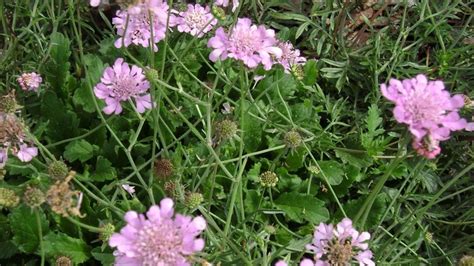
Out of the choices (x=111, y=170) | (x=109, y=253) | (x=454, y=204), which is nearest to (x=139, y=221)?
(x=109, y=253)

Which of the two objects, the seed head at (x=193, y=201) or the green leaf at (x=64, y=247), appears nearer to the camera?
the seed head at (x=193, y=201)

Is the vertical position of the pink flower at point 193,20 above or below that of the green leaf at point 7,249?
above

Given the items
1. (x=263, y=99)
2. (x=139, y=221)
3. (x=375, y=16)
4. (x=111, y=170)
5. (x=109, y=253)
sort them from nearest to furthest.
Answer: (x=139, y=221) → (x=109, y=253) → (x=111, y=170) → (x=263, y=99) → (x=375, y=16)

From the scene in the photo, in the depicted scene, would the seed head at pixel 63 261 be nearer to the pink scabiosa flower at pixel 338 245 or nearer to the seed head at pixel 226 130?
the seed head at pixel 226 130

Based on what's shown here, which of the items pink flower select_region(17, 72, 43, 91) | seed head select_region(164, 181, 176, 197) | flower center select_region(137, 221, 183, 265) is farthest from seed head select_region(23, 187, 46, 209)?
pink flower select_region(17, 72, 43, 91)

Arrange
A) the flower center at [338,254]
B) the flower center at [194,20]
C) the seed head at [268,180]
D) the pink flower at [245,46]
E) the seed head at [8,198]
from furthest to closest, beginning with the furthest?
the flower center at [194,20] < the seed head at [268,180] < the pink flower at [245,46] < the flower center at [338,254] < the seed head at [8,198]

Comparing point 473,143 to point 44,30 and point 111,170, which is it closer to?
point 111,170

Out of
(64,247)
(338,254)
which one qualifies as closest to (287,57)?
(338,254)

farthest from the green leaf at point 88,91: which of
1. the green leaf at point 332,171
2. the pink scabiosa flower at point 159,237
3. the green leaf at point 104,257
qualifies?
the pink scabiosa flower at point 159,237

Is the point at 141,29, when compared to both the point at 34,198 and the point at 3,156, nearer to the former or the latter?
the point at 3,156
